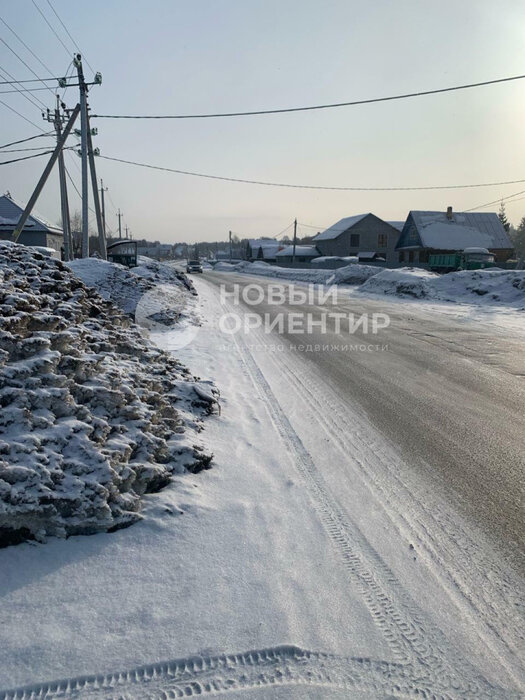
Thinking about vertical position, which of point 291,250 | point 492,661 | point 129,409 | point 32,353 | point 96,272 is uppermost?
point 291,250

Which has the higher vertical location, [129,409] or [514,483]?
[129,409]

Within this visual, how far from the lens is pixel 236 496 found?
360 cm

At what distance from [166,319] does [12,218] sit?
29524mm

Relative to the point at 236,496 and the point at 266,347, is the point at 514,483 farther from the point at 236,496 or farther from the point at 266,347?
the point at 266,347

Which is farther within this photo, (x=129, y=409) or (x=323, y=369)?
(x=323, y=369)

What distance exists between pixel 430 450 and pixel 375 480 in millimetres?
949

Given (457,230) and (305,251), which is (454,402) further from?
(305,251)

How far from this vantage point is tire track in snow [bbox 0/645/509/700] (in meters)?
1.98

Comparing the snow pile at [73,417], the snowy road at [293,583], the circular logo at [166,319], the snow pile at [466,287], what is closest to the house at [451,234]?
the snow pile at [466,287]

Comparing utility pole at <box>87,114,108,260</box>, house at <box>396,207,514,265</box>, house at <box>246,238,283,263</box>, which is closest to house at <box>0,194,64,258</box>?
utility pole at <box>87,114,108,260</box>

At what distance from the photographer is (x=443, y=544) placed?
310 centimetres

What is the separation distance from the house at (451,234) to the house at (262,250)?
103 ft

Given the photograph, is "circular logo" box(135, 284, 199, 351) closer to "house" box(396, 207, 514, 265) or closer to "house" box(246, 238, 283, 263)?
"house" box(396, 207, 514, 265)

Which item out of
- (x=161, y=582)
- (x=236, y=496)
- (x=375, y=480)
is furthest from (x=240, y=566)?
(x=375, y=480)
